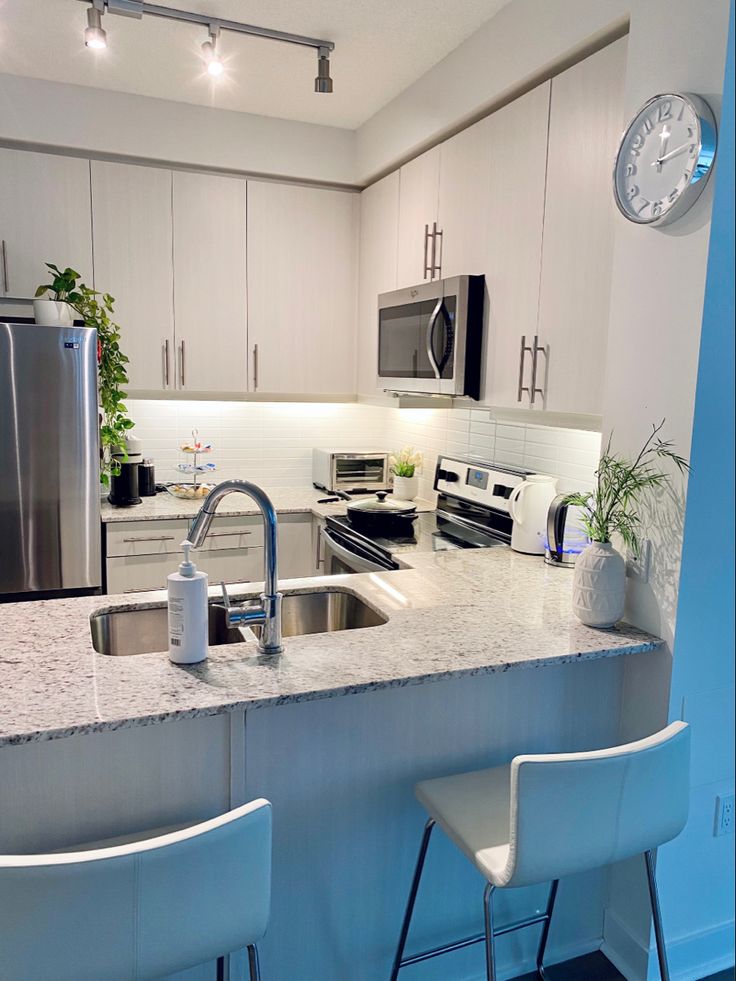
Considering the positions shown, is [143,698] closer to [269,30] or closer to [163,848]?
[163,848]

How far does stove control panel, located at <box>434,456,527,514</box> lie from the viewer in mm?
2725

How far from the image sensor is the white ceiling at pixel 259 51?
7.54 ft

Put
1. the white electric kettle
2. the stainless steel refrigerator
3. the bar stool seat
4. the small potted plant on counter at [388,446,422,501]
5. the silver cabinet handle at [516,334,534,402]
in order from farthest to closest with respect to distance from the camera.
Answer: the small potted plant on counter at [388,446,422,501] < the stainless steel refrigerator < the white electric kettle < the silver cabinet handle at [516,334,534,402] < the bar stool seat

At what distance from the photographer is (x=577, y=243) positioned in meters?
2.05

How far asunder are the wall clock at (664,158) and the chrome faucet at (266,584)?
1.09m

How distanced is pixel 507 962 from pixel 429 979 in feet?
0.73

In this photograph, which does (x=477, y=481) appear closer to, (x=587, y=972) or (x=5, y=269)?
(x=587, y=972)

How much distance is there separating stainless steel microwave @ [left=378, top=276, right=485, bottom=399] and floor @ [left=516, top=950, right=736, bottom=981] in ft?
5.51

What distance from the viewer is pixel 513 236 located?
7.69ft

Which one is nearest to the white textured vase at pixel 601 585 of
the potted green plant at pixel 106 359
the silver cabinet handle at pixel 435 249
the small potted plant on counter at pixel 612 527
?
the small potted plant on counter at pixel 612 527

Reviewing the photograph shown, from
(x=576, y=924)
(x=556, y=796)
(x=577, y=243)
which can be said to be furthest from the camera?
(x=577, y=243)

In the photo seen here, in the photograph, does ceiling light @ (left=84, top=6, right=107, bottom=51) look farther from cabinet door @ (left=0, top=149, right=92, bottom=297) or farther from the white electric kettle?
the white electric kettle

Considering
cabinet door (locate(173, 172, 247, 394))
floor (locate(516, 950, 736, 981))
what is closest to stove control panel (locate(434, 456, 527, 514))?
cabinet door (locate(173, 172, 247, 394))

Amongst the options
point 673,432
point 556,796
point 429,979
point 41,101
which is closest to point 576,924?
point 429,979
